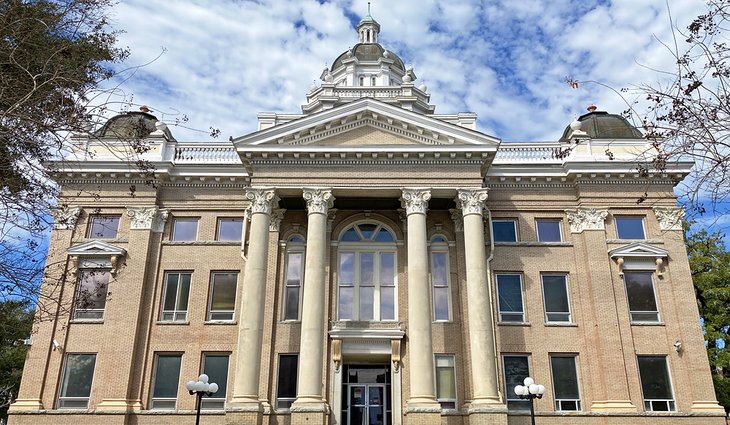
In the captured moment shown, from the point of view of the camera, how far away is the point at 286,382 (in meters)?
25.8

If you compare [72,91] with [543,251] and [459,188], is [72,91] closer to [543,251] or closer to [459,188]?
[459,188]

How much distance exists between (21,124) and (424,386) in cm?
1641

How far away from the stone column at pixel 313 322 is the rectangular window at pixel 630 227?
12.9 metres

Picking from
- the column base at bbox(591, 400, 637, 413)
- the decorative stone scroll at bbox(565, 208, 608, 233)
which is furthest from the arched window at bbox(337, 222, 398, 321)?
the column base at bbox(591, 400, 637, 413)

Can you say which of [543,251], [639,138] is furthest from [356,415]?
[639,138]

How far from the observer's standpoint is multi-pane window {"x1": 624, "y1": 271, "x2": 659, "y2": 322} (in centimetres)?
2633

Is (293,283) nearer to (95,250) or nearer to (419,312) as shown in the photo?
(419,312)

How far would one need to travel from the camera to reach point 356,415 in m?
25.6

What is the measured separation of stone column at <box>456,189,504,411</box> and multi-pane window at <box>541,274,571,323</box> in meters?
3.00

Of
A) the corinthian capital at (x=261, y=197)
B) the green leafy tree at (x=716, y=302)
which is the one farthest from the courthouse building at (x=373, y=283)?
the green leafy tree at (x=716, y=302)

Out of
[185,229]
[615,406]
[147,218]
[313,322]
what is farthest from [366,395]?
[147,218]

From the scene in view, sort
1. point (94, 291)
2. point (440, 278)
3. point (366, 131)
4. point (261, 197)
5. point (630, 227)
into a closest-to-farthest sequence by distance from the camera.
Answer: point (261, 197) < point (366, 131) < point (94, 291) < point (440, 278) < point (630, 227)

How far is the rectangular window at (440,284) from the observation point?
88.1 feet

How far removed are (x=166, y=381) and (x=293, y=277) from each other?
677 centimetres
